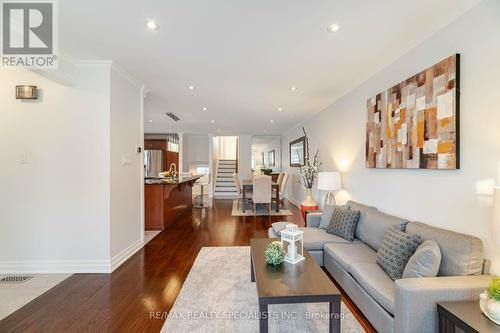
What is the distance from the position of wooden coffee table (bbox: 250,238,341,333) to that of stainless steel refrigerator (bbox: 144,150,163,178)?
25.7 feet

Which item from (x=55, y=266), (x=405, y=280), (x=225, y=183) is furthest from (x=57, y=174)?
(x=225, y=183)

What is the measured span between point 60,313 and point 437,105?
12.4 ft

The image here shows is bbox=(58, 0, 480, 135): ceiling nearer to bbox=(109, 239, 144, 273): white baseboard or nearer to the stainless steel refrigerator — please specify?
bbox=(109, 239, 144, 273): white baseboard

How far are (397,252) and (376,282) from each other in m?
0.31

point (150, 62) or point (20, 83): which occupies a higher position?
point (150, 62)

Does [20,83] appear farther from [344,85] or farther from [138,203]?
[344,85]

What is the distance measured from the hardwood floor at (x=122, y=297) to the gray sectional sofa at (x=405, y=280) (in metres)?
0.26

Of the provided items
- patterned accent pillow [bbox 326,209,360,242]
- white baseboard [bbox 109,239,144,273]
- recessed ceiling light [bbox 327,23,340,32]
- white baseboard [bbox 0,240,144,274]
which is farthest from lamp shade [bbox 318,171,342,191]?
white baseboard [bbox 0,240,144,274]

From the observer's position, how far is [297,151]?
741cm

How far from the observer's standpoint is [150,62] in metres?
2.84

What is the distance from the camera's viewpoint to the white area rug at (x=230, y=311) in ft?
6.13

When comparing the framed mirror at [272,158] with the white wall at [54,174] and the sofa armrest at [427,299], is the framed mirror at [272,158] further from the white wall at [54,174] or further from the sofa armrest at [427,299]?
the sofa armrest at [427,299]

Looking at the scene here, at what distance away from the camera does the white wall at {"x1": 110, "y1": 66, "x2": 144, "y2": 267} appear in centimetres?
300

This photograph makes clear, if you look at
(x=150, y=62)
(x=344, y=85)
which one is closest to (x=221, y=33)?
(x=150, y=62)
